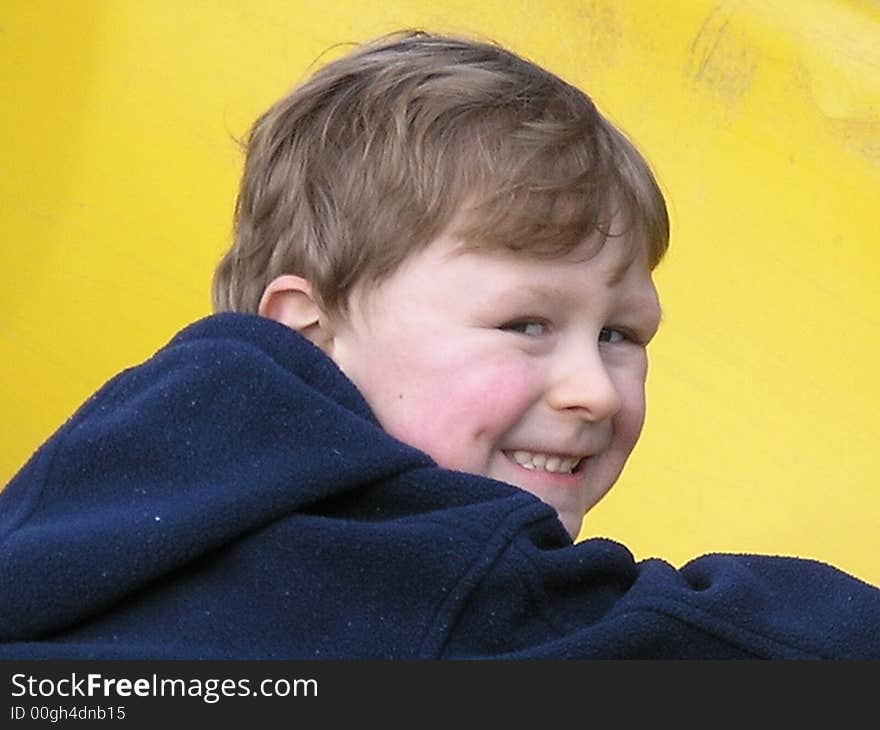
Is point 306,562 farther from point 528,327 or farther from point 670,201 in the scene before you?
point 670,201

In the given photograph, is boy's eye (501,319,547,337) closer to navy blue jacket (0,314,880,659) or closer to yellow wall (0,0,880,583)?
navy blue jacket (0,314,880,659)

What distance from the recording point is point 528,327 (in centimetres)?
127

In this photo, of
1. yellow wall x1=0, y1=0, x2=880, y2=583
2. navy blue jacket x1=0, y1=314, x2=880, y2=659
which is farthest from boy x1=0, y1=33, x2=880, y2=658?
yellow wall x1=0, y1=0, x2=880, y2=583

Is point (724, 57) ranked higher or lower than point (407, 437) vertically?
higher

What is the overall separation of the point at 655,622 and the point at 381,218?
0.37 metres

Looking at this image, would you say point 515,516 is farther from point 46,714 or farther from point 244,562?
point 46,714

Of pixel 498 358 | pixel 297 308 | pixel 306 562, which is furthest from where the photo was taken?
pixel 297 308

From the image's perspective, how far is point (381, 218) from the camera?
51.6 inches

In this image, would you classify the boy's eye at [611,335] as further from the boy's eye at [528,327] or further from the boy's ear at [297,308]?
the boy's ear at [297,308]

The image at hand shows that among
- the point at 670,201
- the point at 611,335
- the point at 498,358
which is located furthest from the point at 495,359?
the point at 670,201

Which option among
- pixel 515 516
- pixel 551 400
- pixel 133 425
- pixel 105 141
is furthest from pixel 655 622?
pixel 105 141

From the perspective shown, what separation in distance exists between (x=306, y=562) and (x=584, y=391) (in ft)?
0.82

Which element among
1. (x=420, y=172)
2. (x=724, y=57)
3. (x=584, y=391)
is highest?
(x=724, y=57)

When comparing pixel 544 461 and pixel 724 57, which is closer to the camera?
pixel 544 461
